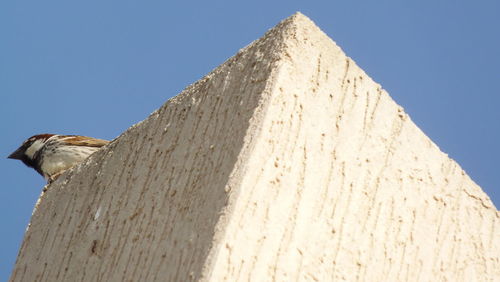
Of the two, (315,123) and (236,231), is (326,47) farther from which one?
(236,231)

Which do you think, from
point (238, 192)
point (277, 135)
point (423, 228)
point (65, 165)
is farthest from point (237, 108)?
point (65, 165)

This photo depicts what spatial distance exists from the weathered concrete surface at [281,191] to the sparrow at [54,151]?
3345mm

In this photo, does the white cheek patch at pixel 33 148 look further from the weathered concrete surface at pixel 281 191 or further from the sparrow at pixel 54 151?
the weathered concrete surface at pixel 281 191

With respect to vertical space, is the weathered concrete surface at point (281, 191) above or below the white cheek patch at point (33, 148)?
below

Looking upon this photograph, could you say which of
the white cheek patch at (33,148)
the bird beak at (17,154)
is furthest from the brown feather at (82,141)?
the bird beak at (17,154)

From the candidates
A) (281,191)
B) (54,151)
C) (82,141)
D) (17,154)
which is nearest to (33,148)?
(17,154)

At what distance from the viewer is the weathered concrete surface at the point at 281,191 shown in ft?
5.90

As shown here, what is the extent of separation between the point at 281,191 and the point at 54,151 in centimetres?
458

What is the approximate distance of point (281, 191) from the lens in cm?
184

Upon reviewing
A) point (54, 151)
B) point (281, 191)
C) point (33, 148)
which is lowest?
point (281, 191)

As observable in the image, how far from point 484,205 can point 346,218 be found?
617 mm

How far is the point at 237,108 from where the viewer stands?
200cm

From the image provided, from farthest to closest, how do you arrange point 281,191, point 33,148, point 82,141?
point 33,148 → point 82,141 → point 281,191

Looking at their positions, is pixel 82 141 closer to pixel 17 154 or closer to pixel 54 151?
pixel 54 151
